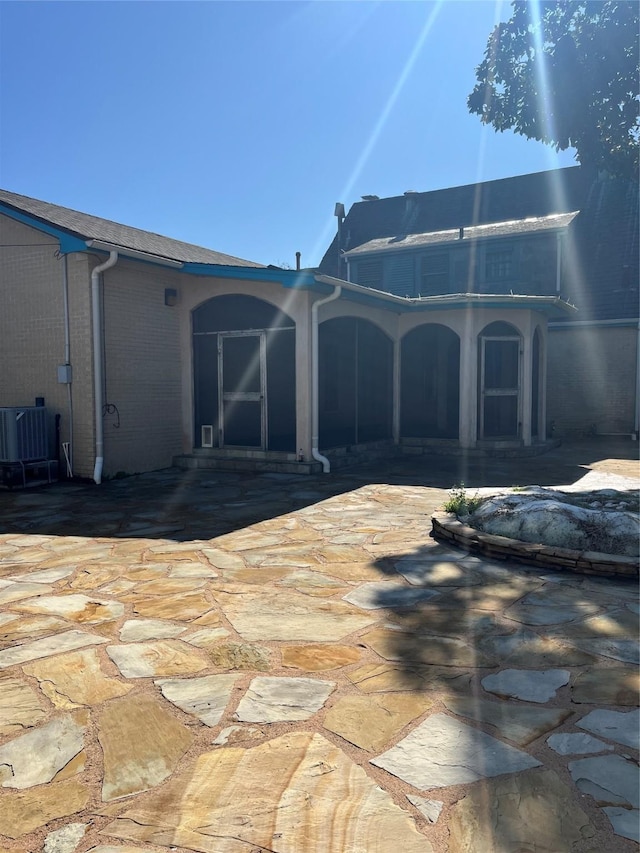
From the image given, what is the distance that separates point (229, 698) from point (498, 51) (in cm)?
758

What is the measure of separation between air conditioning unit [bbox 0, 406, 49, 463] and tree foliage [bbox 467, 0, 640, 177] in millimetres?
6959

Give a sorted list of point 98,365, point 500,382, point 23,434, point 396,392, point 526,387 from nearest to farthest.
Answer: point 23,434 < point 98,365 < point 526,387 < point 396,392 < point 500,382

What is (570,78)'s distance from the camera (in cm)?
673

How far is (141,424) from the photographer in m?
9.41

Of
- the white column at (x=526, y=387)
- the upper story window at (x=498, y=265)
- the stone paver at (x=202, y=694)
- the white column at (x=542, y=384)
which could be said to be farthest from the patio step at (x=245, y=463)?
the upper story window at (x=498, y=265)

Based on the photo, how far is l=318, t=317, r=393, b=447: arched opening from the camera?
1118 centimetres

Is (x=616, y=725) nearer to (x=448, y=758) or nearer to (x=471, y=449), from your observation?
(x=448, y=758)

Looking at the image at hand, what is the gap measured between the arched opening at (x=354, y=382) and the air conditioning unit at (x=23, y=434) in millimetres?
4526

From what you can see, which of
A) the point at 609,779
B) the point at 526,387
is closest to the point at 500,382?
the point at 526,387

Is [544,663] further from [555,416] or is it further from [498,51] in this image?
[555,416]

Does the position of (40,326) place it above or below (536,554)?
above

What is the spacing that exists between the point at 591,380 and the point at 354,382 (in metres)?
7.83

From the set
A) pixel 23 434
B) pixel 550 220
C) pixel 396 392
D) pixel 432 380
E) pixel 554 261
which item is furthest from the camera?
pixel 550 220

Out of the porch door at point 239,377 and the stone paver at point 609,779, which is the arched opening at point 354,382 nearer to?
the porch door at point 239,377
